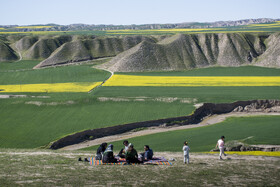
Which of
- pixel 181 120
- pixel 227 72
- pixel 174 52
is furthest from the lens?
pixel 174 52

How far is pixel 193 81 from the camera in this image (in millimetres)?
89375

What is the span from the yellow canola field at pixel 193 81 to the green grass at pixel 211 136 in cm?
2960

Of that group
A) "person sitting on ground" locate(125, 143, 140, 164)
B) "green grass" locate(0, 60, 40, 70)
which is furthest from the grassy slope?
"green grass" locate(0, 60, 40, 70)

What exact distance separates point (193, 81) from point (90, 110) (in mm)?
37240

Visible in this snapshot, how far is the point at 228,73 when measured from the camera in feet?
340

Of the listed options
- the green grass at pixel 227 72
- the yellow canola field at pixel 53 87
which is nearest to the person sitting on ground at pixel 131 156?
the yellow canola field at pixel 53 87

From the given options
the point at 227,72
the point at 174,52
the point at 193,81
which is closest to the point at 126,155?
the point at 193,81

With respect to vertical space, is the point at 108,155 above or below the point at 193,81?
below

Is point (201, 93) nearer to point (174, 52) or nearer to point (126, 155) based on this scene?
point (174, 52)

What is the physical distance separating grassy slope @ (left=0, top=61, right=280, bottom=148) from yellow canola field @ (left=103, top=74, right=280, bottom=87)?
6179mm

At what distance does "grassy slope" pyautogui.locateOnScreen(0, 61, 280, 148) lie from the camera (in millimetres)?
47938

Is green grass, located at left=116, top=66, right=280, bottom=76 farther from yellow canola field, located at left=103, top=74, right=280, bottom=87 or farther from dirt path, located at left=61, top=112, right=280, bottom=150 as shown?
dirt path, located at left=61, top=112, right=280, bottom=150

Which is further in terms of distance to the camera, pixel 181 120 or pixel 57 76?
pixel 57 76

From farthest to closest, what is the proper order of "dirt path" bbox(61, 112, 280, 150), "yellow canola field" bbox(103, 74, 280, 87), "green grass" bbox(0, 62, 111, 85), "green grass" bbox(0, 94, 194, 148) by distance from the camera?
"green grass" bbox(0, 62, 111, 85) < "yellow canola field" bbox(103, 74, 280, 87) < "dirt path" bbox(61, 112, 280, 150) < "green grass" bbox(0, 94, 194, 148)
